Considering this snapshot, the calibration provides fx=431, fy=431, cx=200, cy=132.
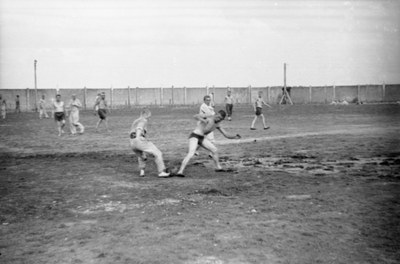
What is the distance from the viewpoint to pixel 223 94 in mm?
54906

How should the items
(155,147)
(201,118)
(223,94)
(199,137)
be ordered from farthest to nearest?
1. (223,94)
2. (199,137)
3. (201,118)
4. (155,147)

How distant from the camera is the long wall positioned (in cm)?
5138

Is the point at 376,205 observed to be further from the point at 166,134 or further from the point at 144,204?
the point at 166,134

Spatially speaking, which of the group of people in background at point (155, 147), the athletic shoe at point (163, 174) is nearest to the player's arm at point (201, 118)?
the group of people in background at point (155, 147)

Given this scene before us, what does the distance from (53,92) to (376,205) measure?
4676 cm

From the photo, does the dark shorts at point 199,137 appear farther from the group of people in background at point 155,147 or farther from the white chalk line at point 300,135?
the white chalk line at point 300,135

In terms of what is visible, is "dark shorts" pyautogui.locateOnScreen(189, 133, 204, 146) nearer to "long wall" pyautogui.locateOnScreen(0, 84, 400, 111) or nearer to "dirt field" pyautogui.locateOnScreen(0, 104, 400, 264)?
"dirt field" pyautogui.locateOnScreen(0, 104, 400, 264)

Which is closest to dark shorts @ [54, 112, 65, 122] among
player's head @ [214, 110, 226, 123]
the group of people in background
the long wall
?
the group of people in background

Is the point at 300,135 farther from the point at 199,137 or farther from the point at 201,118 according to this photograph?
the point at 201,118

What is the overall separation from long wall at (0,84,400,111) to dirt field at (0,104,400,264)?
128 feet

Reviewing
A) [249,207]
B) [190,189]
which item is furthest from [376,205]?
[190,189]

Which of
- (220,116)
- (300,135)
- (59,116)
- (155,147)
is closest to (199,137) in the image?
(220,116)

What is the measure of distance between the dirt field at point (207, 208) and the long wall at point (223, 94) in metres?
39.1

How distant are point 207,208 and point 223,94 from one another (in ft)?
160
